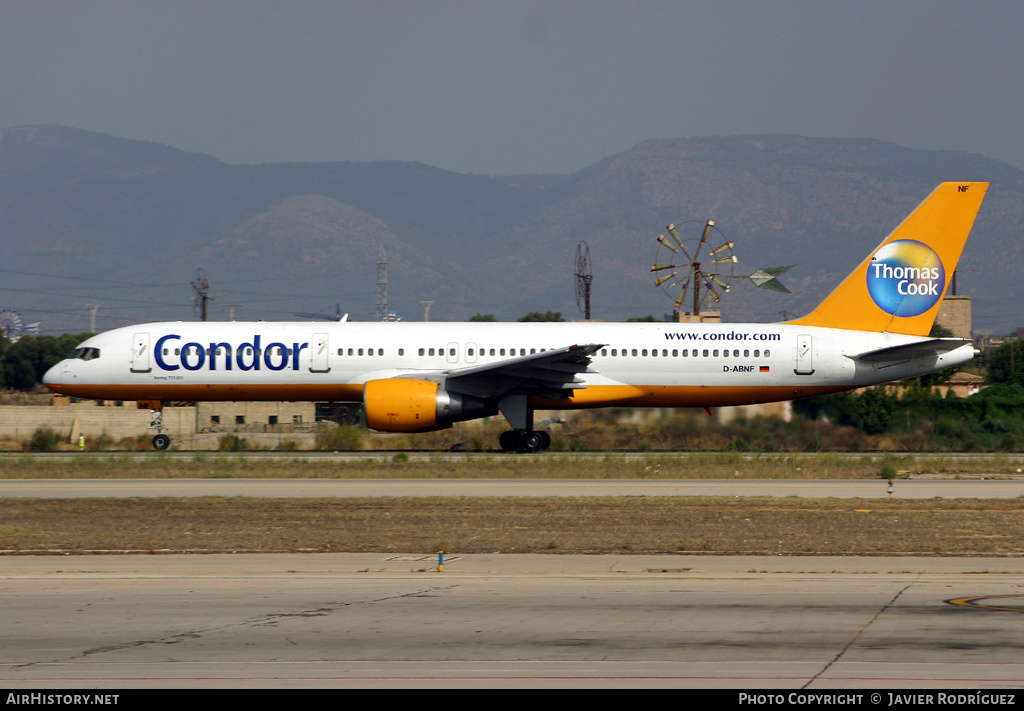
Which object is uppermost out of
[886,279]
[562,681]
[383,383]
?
[886,279]

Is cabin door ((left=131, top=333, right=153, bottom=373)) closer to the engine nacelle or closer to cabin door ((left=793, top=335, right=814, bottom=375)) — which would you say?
the engine nacelle

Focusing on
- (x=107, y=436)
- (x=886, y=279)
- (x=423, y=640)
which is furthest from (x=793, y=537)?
(x=107, y=436)

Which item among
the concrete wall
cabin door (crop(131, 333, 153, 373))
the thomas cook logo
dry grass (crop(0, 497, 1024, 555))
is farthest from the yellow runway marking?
the concrete wall

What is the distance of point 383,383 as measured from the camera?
3098cm

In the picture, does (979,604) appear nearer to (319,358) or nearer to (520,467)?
(520,467)

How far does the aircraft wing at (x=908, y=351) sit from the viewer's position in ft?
105

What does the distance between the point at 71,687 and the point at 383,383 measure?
2246 centimetres

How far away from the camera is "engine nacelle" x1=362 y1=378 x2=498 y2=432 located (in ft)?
100

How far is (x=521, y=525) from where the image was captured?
19.2 meters

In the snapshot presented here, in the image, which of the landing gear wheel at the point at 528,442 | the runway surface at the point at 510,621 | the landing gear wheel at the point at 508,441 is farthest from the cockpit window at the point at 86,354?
the runway surface at the point at 510,621

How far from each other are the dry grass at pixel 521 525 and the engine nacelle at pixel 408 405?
26.0ft

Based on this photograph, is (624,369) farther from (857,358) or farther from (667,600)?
(667,600)
